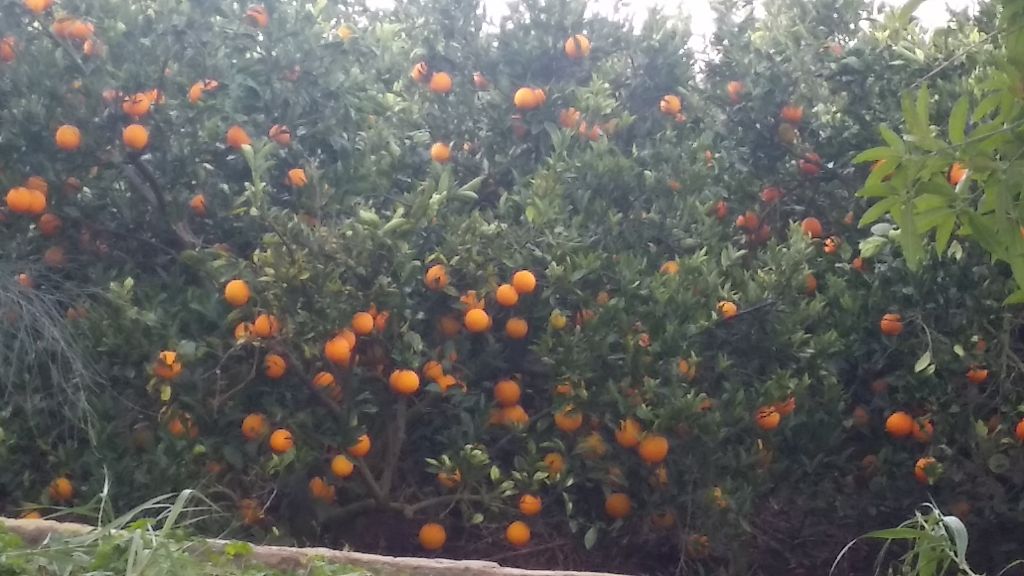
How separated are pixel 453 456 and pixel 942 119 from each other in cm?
224

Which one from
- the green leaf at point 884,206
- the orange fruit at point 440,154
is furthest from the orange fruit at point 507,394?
the green leaf at point 884,206

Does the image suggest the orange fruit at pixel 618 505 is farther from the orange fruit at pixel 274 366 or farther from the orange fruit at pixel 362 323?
the orange fruit at pixel 274 366

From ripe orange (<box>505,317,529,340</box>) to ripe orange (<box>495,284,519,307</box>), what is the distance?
0.39 ft

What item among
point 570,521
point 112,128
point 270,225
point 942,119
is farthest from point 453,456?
point 942,119

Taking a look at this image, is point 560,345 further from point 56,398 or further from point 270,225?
point 56,398

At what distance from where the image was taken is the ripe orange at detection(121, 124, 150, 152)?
368 cm

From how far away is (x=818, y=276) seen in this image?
4465 mm

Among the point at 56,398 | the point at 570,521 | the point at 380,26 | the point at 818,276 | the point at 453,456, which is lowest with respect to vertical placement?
the point at 570,521

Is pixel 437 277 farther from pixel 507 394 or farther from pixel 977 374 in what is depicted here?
pixel 977 374

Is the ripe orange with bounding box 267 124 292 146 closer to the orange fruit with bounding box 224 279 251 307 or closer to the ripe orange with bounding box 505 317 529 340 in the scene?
the orange fruit with bounding box 224 279 251 307

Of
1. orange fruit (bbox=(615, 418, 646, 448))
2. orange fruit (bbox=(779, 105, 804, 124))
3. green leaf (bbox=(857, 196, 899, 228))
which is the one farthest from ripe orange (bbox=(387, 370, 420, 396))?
orange fruit (bbox=(779, 105, 804, 124))

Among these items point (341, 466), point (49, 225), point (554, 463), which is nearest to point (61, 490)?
point (341, 466)

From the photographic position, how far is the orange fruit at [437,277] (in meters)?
3.64

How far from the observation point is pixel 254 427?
3480 mm
